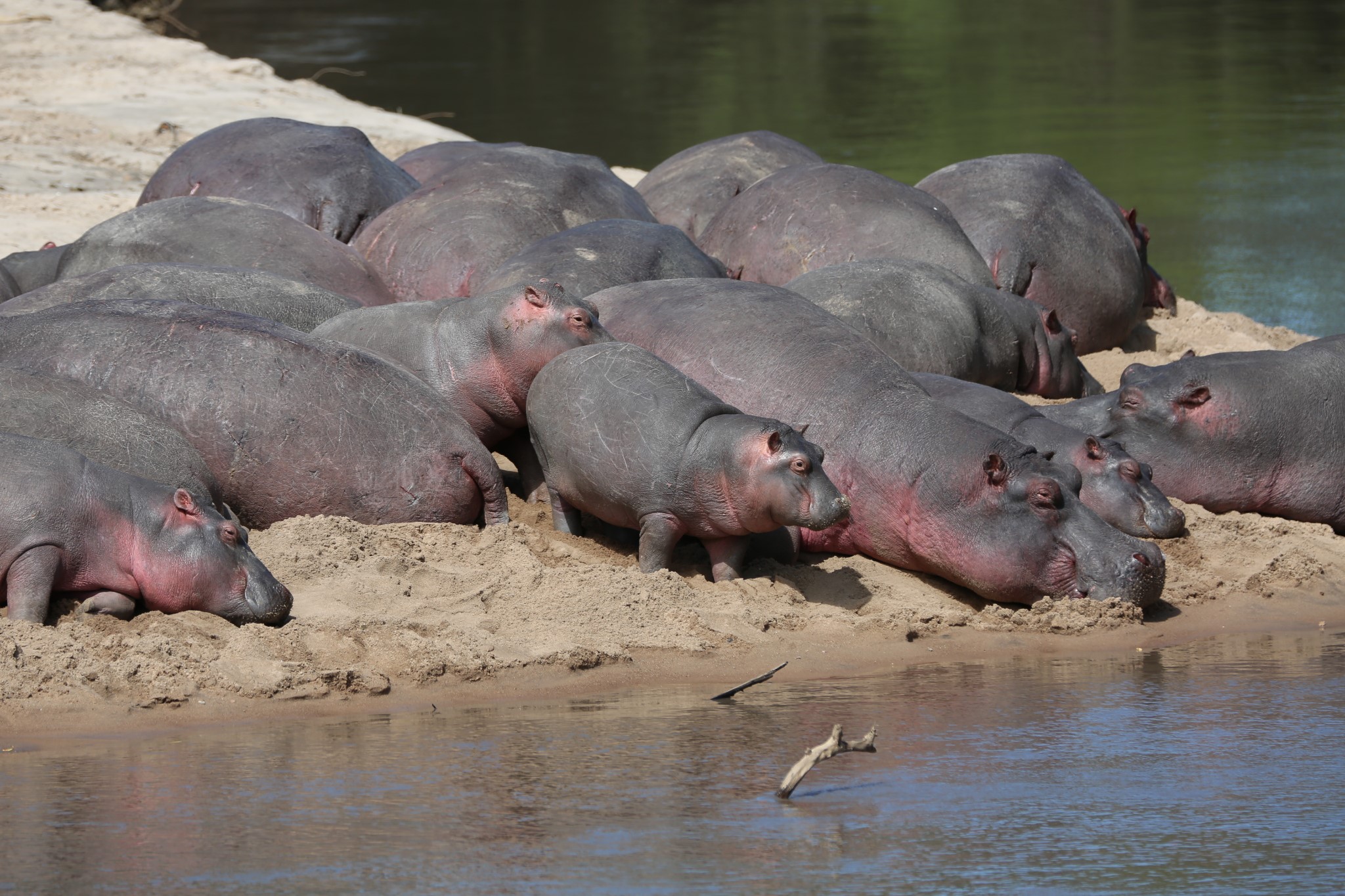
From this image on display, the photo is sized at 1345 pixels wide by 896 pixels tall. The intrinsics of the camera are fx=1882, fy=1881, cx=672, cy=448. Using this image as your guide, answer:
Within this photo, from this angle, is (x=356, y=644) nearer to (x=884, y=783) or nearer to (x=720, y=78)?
(x=884, y=783)

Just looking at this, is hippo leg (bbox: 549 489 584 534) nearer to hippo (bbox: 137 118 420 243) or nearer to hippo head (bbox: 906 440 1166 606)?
hippo head (bbox: 906 440 1166 606)

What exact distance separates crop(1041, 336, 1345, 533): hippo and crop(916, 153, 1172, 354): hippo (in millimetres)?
2264

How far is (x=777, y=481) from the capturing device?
21.3ft

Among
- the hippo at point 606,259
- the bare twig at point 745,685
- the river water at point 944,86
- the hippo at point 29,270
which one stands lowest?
the river water at point 944,86

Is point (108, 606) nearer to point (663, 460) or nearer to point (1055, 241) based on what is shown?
point (663, 460)

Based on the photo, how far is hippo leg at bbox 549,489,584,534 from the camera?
7316 millimetres

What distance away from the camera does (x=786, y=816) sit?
4.52 meters

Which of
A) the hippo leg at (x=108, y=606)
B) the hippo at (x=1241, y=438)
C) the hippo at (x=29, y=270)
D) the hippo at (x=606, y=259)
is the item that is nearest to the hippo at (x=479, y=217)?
the hippo at (x=606, y=259)

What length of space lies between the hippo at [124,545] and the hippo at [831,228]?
4.46 m

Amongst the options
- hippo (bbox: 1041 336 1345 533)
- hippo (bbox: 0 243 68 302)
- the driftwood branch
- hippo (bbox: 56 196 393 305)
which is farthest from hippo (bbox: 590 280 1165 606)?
hippo (bbox: 0 243 68 302)

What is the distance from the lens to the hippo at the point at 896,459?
6.80 m

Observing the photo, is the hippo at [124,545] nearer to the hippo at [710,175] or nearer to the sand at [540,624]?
the sand at [540,624]

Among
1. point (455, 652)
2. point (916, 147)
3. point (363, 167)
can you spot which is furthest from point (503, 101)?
point (455, 652)

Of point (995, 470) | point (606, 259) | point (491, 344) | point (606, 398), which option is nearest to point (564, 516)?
point (606, 398)
